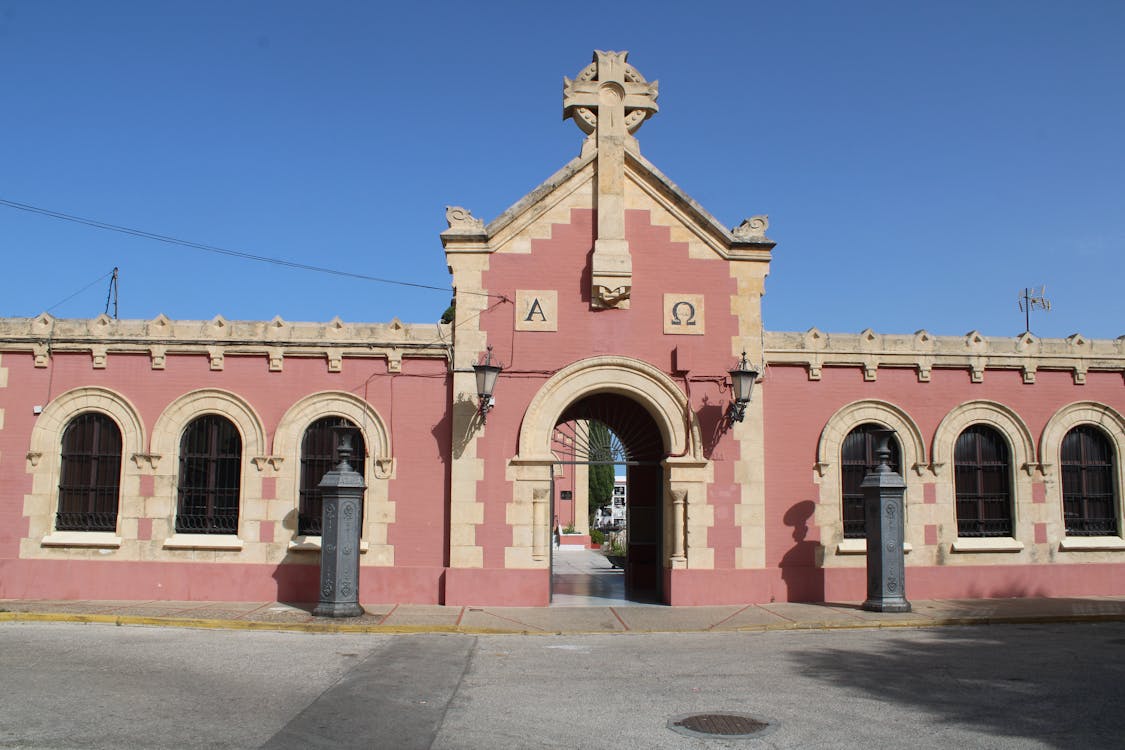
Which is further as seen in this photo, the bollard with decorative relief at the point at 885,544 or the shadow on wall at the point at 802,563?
the shadow on wall at the point at 802,563

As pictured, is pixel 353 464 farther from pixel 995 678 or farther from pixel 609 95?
pixel 995 678

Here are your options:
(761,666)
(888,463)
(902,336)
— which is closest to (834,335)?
(902,336)

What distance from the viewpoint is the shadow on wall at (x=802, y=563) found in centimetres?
1478

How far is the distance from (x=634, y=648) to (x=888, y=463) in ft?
20.2

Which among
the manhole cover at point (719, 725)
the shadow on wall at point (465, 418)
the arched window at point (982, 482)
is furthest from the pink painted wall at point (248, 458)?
the arched window at point (982, 482)

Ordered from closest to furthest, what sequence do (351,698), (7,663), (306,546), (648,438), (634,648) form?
(351,698) → (7,663) → (634,648) → (306,546) → (648,438)

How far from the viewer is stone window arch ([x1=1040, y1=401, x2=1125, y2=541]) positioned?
15.6 m

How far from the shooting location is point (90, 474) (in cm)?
1492

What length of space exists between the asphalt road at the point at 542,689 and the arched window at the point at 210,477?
2.86m

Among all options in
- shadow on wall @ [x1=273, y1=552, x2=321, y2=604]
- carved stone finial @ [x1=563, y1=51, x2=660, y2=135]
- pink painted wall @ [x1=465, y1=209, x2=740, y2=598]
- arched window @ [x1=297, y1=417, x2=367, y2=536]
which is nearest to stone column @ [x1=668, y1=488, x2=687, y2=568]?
pink painted wall @ [x1=465, y1=209, x2=740, y2=598]

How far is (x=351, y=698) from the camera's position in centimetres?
811

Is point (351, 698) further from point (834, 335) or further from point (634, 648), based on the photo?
point (834, 335)

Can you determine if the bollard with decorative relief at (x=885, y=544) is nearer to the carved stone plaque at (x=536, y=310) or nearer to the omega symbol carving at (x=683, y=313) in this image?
the omega symbol carving at (x=683, y=313)

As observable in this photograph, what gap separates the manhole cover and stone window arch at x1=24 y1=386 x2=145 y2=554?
10473 mm
